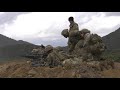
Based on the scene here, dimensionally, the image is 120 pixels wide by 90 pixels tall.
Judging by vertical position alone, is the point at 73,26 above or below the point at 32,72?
above

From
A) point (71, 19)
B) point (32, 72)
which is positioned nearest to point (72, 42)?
point (71, 19)

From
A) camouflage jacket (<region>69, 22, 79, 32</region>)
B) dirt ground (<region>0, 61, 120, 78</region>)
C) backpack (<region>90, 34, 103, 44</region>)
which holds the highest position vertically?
camouflage jacket (<region>69, 22, 79, 32</region>)

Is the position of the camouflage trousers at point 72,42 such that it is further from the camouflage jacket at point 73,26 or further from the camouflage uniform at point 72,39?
the camouflage jacket at point 73,26

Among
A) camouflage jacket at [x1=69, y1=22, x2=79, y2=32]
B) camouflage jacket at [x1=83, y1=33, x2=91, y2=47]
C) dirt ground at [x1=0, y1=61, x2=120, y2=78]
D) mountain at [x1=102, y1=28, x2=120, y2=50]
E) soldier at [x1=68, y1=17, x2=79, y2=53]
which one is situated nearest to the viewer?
dirt ground at [x1=0, y1=61, x2=120, y2=78]

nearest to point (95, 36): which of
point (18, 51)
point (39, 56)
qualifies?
point (39, 56)

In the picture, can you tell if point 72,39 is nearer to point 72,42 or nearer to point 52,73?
point 72,42

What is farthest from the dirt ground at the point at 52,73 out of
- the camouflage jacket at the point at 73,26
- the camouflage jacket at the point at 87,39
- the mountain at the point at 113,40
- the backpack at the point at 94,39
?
the mountain at the point at 113,40

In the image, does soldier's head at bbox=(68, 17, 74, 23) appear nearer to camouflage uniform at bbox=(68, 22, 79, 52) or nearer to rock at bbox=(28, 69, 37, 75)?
camouflage uniform at bbox=(68, 22, 79, 52)

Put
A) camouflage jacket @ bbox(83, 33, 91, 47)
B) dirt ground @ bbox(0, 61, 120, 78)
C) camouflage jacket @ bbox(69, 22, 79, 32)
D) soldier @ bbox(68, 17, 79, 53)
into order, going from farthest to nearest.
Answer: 1. camouflage jacket @ bbox(69, 22, 79, 32)
2. soldier @ bbox(68, 17, 79, 53)
3. camouflage jacket @ bbox(83, 33, 91, 47)
4. dirt ground @ bbox(0, 61, 120, 78)

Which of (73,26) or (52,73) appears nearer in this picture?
(52,73)

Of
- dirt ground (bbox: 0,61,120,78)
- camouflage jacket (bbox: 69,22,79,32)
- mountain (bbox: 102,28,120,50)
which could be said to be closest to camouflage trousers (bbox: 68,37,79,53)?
camouflage jacket (bbox: 69,22,79,32)

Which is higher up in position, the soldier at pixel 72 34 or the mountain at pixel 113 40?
the mountain at pixel 113 40
